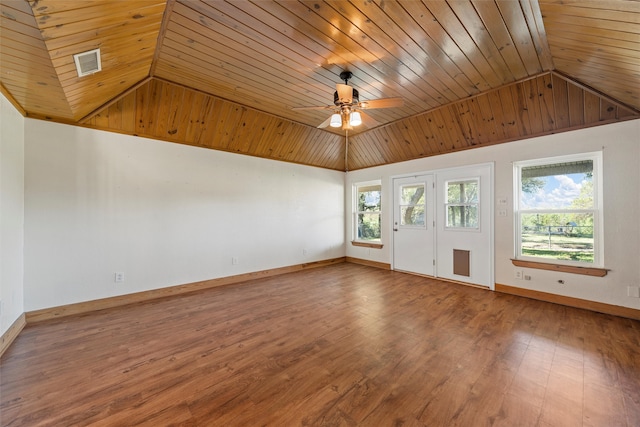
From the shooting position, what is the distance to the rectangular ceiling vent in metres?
1.88

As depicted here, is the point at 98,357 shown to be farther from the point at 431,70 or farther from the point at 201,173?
the point at 431,70

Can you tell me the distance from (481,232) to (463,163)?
123 centimetres

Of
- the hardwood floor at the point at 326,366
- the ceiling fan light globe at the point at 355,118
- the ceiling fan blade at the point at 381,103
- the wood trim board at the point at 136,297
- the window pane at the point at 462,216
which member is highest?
the ceiling fan blade at the point at 381,103

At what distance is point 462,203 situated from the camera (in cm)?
447

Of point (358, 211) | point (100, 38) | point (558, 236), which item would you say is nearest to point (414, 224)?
point (358, 211)

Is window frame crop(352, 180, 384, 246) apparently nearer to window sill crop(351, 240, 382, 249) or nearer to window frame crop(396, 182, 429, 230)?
window sill crop(351, 240, 382, 249)

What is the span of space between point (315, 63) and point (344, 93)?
0.46 metres

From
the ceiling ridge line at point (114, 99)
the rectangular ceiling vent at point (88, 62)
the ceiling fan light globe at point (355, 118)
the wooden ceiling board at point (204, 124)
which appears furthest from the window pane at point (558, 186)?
the ceiling ridge line at point (114, 99)

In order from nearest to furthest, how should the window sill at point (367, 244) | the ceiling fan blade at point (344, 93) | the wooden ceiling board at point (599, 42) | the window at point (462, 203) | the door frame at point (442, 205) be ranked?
the wooden ceiling board at point (599, 42) → the ceiling fan blade at point (344, 93) → the door frame at point (442, 205) → the window at point (462, 203) → the window sill at point (367, 244)

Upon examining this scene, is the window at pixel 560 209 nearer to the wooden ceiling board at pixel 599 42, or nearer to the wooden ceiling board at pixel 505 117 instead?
the wooden ceiling board at pixel 505 117

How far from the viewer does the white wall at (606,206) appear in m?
2.97

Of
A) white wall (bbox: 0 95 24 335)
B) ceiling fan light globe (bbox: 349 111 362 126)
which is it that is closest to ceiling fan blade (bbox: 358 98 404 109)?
ceiling fan light globe (bbox: 349 111 362 126)

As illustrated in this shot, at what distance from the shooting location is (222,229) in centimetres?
439

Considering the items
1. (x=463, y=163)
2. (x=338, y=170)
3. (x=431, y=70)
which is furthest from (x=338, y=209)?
(x=431, y=70)
